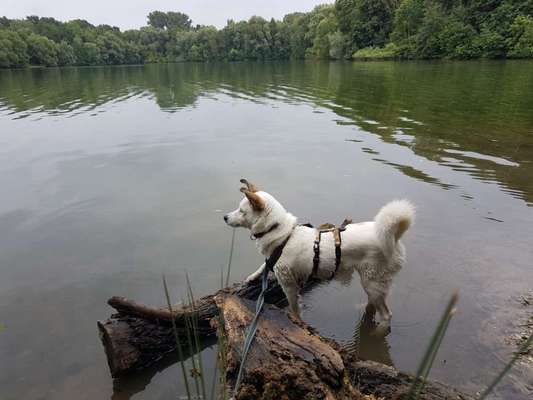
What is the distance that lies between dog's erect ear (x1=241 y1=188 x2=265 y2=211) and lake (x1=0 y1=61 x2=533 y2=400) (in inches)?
78.4

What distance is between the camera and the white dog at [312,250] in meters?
4.87

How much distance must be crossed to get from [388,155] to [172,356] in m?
10.5

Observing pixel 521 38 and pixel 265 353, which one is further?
pixel 521 38

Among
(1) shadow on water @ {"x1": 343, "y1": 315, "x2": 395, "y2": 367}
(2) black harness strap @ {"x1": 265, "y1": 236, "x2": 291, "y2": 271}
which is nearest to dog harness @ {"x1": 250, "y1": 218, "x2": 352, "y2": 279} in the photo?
(2) black harness strap @ {"x1": 265, "y1": 236, "x2": 291, "y2": 271}

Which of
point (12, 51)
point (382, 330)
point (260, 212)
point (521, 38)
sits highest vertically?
point (521, 38)

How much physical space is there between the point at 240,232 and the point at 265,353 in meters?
5.16

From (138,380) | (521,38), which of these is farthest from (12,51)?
(138,380)

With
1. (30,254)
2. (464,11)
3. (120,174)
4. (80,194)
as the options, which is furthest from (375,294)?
(464,11)

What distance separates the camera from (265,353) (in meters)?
3.21

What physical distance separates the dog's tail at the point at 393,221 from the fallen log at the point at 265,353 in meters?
1.50

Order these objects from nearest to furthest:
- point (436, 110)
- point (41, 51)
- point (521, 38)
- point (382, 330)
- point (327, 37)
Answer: point (382, 330) → point (436, 110) → point (521, 38) → point (327, 37) → point (41, 51)

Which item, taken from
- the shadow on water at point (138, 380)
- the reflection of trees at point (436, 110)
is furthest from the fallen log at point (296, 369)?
the reflection of trees at point (436, 110)

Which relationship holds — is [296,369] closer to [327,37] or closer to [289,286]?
[289,286]

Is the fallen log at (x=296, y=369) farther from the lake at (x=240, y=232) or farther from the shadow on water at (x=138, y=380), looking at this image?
the shadow on water at (x=138, y=380)
